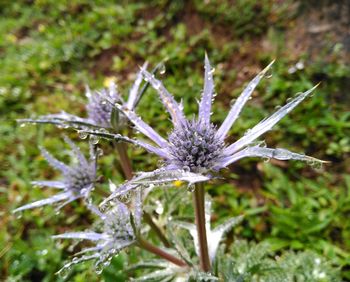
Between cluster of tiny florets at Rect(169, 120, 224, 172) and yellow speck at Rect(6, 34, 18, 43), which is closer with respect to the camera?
cluster of tiny florets at Rect(169, 120, 224, 172)

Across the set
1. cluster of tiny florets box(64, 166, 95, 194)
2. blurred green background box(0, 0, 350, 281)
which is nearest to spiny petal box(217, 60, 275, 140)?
cluster of tiny florets box(64, 166, 95, 194)

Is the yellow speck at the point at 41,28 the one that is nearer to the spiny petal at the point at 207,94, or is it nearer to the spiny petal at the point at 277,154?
the spiny petal at the point at 207,94

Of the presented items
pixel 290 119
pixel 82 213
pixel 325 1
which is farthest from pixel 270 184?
pixel 325 1

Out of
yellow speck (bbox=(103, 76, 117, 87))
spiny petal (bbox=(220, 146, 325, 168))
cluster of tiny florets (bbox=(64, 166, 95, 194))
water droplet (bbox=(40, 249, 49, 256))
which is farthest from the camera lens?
yellow speck (bbox=(103, 76, 117, 87))

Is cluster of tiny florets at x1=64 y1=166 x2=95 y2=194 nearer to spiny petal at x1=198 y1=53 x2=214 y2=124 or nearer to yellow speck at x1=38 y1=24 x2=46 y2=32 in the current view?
spiny petal at x1=198 y1=53 x2=214 y2=124

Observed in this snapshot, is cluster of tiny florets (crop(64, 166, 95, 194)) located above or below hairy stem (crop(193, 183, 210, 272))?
above

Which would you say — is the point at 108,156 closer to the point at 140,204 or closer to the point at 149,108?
the point at 149,108

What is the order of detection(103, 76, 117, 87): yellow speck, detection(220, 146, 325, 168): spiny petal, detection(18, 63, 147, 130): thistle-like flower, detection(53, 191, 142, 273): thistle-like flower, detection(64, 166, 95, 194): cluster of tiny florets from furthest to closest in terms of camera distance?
detection(103, 76, 117, 87): yellow speck
detection(64, 166, 95, 194): cluster of tiny florets
detection(18, 63, 147, 130): thistle-like flower
detection(53, 191, 142, 273): thistle-like flower
detection(220, 146, 325, 168): spiny petal

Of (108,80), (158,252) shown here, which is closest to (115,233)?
(158,252)
